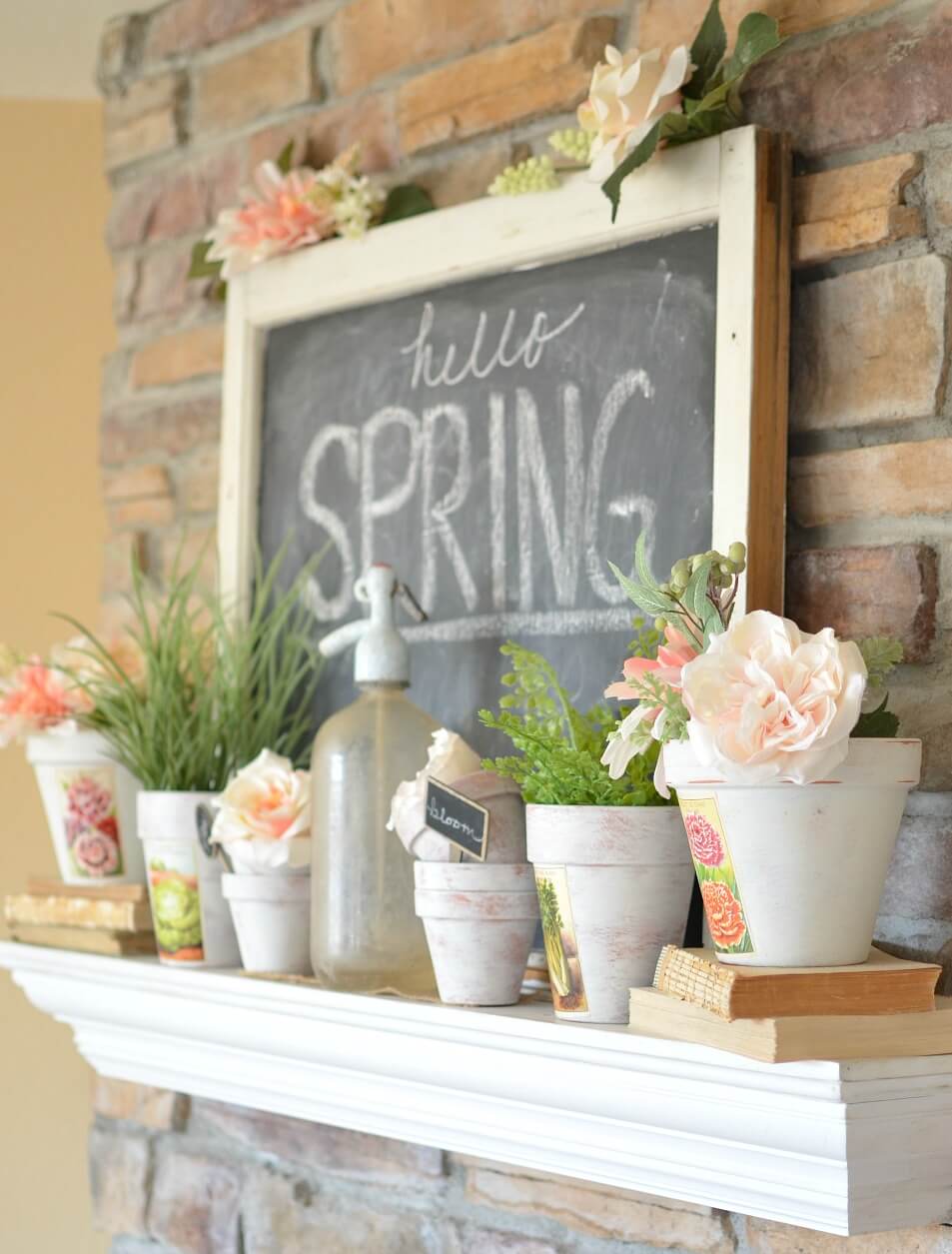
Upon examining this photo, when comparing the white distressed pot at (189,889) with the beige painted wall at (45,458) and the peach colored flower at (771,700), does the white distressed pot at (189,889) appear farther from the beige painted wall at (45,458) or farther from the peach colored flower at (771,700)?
the beige painted wall at (45,458)

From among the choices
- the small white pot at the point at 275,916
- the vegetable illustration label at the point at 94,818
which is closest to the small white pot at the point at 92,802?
the vegetable illustration label at the point at 94,818

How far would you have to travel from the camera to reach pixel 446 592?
1347 mm

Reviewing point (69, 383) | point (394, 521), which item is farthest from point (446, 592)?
point (69, 383)

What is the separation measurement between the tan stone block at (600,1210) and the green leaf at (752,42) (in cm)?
82

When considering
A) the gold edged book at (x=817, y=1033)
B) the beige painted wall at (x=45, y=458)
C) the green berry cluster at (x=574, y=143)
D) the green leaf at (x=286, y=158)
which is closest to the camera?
the gold edged book at (x=817, y=1033)

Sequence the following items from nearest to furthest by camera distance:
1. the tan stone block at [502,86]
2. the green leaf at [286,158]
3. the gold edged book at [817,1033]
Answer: the gold edged book at [817,1033]
the tan stone block at [502,86]
the green leaf at [286,158]

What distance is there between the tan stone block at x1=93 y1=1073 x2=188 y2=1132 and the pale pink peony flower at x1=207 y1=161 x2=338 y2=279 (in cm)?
36

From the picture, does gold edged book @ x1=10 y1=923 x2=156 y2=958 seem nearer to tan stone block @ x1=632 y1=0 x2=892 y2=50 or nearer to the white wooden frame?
the white wooden frame

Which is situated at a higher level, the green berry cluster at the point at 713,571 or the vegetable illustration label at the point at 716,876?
the green berry cluster at the point at 713,571

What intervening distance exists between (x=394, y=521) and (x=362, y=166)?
363 millimetres

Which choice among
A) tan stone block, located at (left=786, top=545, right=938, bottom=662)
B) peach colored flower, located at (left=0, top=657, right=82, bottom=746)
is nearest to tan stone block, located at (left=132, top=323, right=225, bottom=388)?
A: peach colored flower, located at (left=0, top=657, right=82, bottom=746)

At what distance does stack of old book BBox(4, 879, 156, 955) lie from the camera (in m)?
1.44

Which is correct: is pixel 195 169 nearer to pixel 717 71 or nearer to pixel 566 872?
pixel 717 71

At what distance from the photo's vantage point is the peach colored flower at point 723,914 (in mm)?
900
